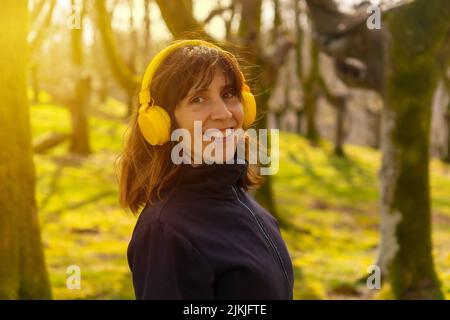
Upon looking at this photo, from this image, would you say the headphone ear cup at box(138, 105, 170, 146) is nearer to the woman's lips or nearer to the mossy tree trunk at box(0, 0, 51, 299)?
the woman's lips

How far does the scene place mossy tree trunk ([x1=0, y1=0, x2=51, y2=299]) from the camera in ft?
17.6

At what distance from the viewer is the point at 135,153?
233 centimetres

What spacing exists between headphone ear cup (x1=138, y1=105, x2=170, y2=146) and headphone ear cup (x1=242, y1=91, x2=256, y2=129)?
359 millimetres

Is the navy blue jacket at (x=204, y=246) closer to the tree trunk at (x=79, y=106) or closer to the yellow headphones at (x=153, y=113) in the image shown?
the yellow headphones at (x=153, y=113)

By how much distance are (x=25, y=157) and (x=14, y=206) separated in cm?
43

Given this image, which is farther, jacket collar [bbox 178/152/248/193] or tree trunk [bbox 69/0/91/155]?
tree trunk [bbox 69/0/91/155]

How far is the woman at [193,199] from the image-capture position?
1987 millimetres

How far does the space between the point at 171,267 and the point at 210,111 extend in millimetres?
535

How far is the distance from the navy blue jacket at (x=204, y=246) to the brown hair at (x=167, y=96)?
0.08 metres

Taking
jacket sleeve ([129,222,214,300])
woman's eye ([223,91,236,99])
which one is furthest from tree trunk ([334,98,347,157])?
jacket sleeve ([129,222,214,300])

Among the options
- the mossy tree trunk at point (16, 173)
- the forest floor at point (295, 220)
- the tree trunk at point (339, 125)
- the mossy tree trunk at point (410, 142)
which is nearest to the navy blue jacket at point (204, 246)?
the forest floor at point (295, 220)

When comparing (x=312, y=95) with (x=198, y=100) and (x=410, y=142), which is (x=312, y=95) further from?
(x=198, y=100)
